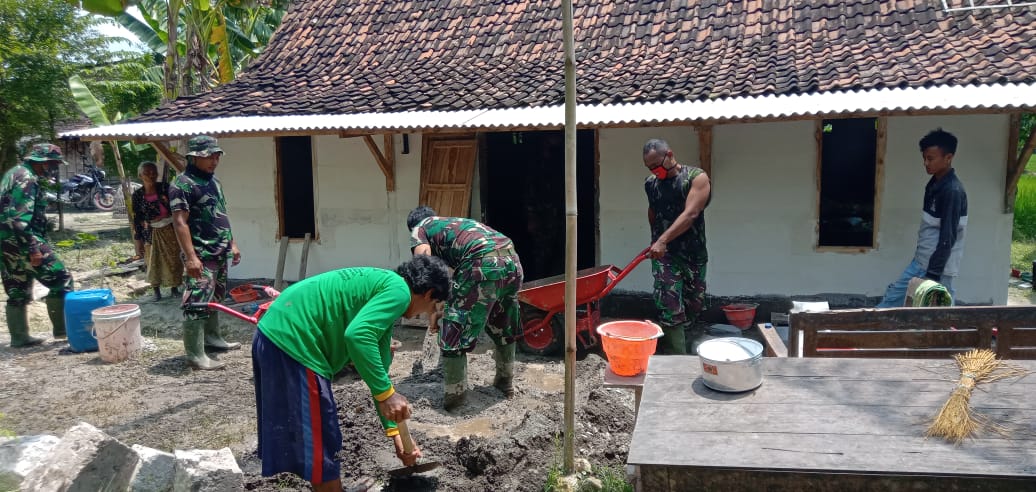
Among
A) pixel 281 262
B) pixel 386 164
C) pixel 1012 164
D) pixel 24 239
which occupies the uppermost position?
pixel 386 164

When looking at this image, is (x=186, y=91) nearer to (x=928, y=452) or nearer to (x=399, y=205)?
(x=399, y=205)

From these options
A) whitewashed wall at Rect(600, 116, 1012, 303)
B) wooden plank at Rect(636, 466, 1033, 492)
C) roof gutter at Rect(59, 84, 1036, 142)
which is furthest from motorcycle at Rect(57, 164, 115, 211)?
wooden plank at Rect(636, 466, 1033, 492)

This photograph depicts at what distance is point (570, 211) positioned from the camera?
129 inches

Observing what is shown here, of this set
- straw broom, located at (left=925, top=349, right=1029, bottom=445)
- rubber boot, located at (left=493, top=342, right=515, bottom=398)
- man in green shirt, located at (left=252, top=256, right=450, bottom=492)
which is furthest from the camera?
rubber boot, located at (left=493, top=342, right=515, bottom=398)

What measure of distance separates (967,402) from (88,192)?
22.9 metres

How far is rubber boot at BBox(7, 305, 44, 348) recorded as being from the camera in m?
6.67

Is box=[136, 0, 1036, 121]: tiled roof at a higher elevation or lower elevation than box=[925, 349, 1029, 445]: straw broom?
higher

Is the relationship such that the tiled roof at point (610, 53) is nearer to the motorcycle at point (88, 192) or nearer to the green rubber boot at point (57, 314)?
the green rubber boot at point (57, 314)

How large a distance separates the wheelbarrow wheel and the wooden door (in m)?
1.80

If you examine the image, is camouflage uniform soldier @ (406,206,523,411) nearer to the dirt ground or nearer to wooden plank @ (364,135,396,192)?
the dirt ground

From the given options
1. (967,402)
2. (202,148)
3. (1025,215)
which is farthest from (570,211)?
(1025,215)

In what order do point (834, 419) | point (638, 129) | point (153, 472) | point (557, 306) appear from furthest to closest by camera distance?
point (638, 129), point (557, 306), point (153, 472), point (834, 419)

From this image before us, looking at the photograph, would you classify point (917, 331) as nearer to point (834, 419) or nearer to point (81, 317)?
point (834, 419)

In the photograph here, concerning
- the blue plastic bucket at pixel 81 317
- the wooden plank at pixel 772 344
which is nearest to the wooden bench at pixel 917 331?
the wooden plank at pixel 772 344
